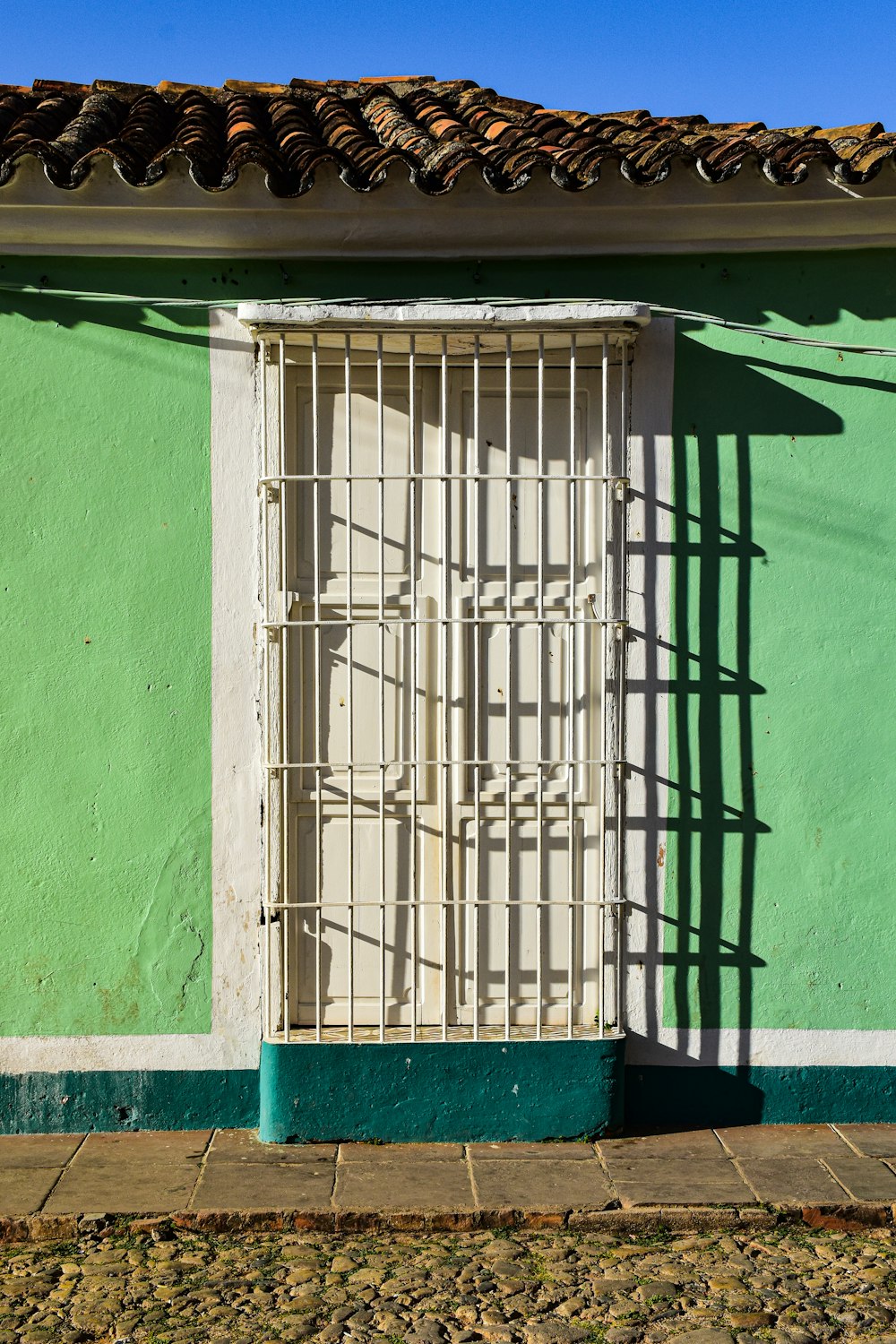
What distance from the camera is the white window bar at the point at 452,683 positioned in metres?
4.67

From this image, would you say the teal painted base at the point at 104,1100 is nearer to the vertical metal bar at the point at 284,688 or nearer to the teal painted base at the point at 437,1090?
the teal painted base at the point at 437,1090

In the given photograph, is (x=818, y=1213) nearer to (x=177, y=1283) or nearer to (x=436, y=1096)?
(x=436, y=1096)

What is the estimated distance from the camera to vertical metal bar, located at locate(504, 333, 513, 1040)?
14.9 ft

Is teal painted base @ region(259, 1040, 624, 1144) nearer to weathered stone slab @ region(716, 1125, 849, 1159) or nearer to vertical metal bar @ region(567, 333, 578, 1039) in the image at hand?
vertical metal bar @ region(567, 333, 578, 1039)

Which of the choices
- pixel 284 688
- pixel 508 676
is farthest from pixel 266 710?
pixel 508 676

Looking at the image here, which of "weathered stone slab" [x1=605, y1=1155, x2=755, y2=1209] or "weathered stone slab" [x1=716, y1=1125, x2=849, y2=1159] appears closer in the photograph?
"weathered stone slab" [x1=605, y1=1155, x2=755, y2=1209]

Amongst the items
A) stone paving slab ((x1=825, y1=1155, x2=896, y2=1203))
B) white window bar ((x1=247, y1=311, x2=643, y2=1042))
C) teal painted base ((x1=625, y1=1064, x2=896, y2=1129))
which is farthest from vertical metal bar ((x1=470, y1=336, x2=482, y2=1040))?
stone paving slab ((x1=825, y1=1155, x2=896, y2=1203))

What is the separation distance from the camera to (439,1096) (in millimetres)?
4527

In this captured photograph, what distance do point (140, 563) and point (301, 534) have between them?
559mm

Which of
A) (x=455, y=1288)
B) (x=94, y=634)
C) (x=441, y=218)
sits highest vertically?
(x=441, y=218)

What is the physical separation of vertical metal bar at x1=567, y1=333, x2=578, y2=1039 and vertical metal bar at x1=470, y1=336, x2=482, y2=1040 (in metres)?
0.31

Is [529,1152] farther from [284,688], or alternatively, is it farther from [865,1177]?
[284,688]

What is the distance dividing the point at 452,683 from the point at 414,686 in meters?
0.18

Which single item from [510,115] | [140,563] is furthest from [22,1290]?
[510,115]
